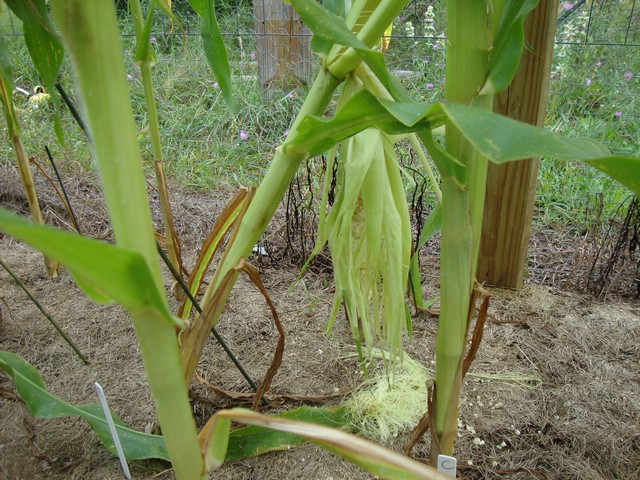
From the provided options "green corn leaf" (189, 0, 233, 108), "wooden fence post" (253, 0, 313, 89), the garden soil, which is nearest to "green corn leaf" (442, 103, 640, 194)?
"green corn leaf" (189, 0, 233, 108)

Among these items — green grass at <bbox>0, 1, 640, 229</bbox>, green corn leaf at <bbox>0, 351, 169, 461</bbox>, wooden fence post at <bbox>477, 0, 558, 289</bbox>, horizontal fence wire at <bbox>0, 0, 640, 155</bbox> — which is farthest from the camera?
horizontal fence wire at <bbox>0, 0, 640, 155</bbox>

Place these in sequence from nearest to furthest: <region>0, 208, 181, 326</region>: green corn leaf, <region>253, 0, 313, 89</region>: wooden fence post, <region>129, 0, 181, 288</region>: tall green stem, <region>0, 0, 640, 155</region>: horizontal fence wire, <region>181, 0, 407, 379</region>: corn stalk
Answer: <region>0, 208, 181, 326</region>: green corn leaf
<region>181, 0, 407, 379</region>: corn stalk
<region>129, 0, 181, 288</region>: tall green stem
<region>0, 0, 640, 155</region>: horizontal fence wire
<region>253, 0, 313, 89</region>: wooden fence post

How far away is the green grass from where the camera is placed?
1713 mm

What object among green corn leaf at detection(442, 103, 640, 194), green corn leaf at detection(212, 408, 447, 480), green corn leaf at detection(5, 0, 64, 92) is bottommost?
green corn leaf at detection(212, 408, 447, 480)

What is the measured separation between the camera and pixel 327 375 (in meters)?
0.91

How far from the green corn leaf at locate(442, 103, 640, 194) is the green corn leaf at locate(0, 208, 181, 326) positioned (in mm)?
216

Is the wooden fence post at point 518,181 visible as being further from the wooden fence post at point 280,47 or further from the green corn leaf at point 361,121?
the wooden fence post at point 280,47

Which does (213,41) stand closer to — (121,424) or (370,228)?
(370,228)

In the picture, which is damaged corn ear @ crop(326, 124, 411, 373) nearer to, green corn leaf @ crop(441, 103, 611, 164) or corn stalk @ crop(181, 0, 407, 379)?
corn stalk @ crop(181, 0, 407, 379)

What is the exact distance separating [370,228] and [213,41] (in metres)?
0.33

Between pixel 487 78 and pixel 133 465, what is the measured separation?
0.64 metres

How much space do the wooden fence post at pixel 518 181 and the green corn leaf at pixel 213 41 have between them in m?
0.56

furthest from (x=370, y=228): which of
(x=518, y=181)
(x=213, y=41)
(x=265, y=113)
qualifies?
(x=265, y=113)

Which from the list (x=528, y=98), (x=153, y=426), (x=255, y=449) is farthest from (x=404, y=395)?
(x=528, y=98)
